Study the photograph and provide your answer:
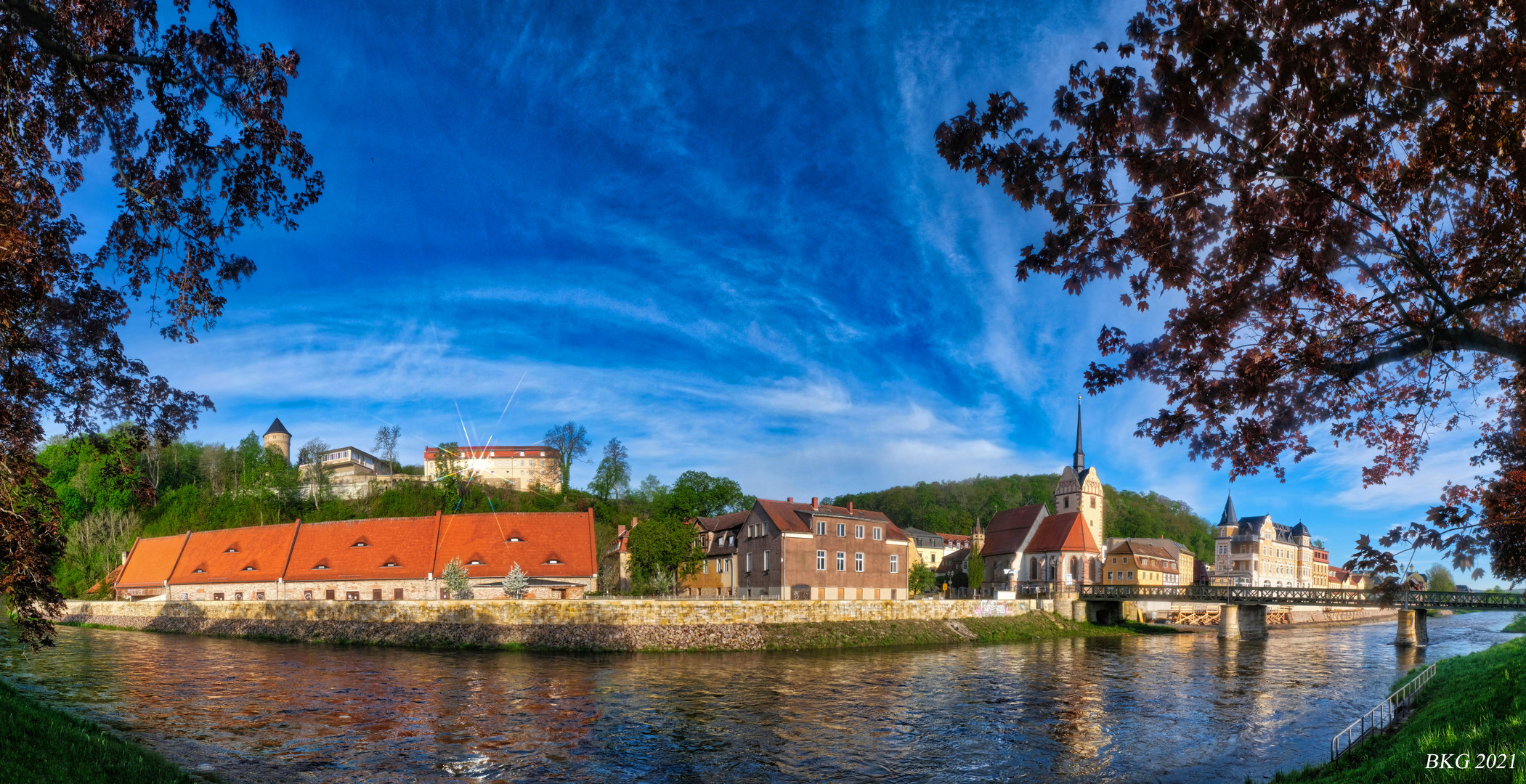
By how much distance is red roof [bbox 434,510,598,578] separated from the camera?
5209 cm

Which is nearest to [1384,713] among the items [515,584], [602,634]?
[602,634]

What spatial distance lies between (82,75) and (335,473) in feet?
389

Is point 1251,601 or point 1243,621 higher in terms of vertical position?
point 1251,601

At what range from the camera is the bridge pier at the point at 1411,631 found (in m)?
50.5

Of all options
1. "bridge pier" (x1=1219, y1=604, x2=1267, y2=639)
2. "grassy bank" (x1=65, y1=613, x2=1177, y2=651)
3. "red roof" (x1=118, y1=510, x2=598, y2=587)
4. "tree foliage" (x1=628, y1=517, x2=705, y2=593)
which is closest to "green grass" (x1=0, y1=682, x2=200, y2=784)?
"grassy bank" (x1=65, y1=613, x2=1177, y2=651)

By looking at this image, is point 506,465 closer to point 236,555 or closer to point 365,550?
point 236,555

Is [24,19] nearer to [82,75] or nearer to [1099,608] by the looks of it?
[82,75]

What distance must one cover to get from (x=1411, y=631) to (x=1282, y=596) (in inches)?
408

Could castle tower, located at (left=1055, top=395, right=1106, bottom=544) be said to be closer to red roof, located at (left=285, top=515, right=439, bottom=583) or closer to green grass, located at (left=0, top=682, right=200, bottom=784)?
red roof, located at (left=285, top=515, right=439, bottom=583)

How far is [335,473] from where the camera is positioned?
370 feet

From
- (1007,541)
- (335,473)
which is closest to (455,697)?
(1007,541)

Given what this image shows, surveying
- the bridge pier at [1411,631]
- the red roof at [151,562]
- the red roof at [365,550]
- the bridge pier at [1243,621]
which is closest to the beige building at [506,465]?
the red roof at [151,562]

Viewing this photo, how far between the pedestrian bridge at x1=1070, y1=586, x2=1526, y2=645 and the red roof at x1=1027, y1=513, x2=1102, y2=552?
9.10 metres

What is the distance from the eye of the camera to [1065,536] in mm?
83625
